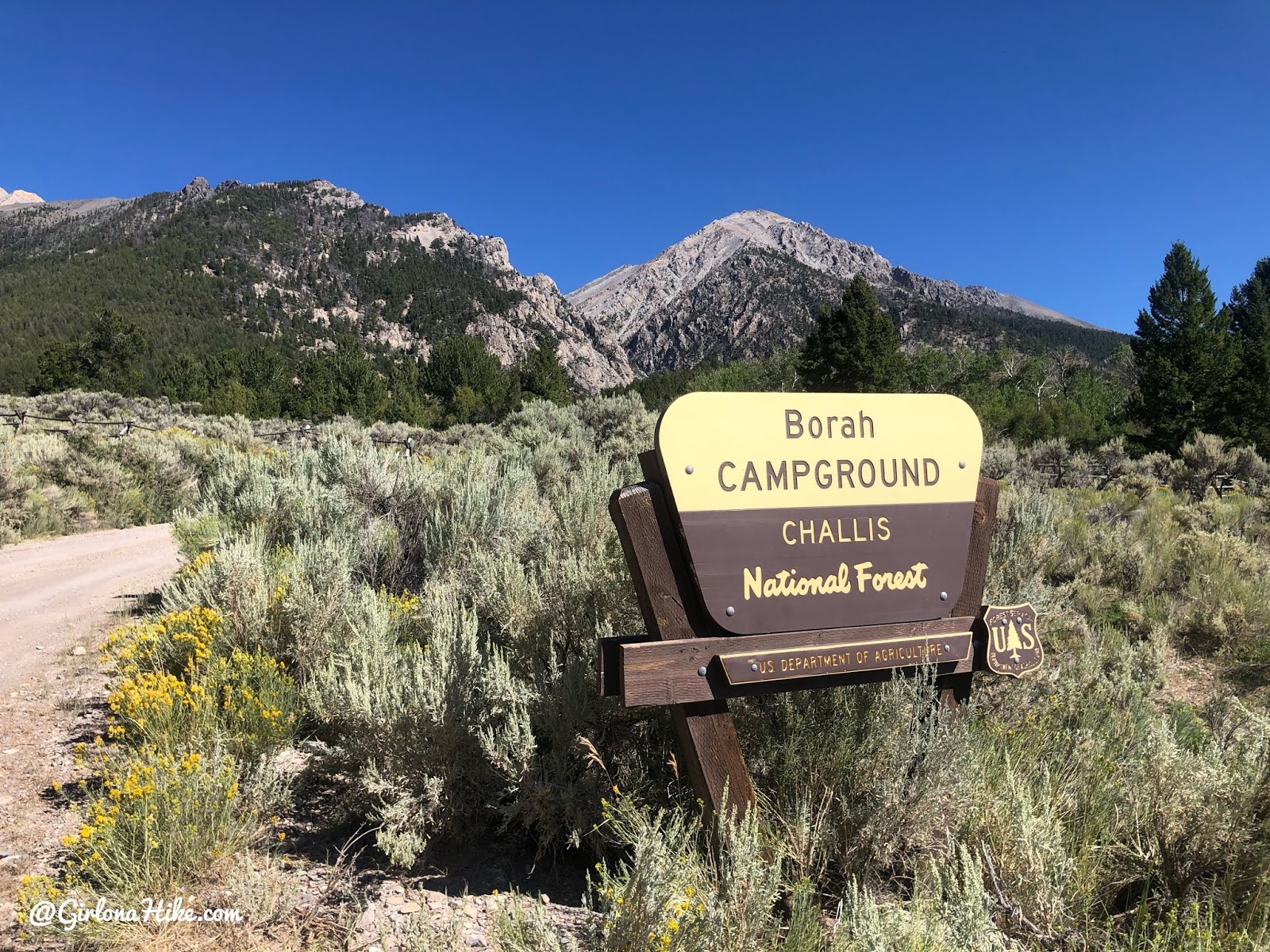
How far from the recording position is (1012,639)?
109 inches

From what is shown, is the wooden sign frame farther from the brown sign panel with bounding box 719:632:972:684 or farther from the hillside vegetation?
the hillside vegetation

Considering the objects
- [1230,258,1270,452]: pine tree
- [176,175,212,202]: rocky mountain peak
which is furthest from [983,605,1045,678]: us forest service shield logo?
[176,175,212,202]: rocky mountain peak

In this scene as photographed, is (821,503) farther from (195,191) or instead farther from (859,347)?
(195,191)

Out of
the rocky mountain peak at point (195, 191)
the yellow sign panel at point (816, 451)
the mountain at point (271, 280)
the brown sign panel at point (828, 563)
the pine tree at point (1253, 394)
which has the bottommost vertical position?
the brown sign panel at point (828, 563)

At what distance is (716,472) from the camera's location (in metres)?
2.41

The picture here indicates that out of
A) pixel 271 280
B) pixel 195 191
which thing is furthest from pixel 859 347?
pixel 195 191

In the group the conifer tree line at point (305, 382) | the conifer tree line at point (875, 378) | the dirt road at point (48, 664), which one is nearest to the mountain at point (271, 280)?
the conifer tree line at point (305, 382)

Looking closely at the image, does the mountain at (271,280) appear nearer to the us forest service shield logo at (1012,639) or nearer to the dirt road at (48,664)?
the dirt road at (48,664)

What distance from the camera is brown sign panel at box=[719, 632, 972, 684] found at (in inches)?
92.9

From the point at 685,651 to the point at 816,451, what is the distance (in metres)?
0.91

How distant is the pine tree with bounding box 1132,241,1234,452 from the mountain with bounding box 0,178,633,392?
3424 inches

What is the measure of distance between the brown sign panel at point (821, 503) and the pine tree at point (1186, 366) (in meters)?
33.0

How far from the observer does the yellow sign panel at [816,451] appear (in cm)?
239

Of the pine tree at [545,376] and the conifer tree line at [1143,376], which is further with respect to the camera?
the pine tree at [545,376]
